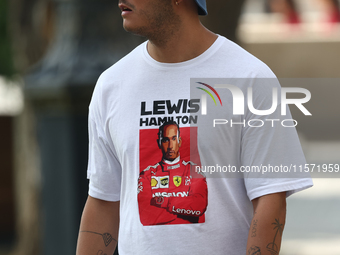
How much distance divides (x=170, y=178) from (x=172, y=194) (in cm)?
7

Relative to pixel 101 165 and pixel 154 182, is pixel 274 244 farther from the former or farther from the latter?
pixel 101 165

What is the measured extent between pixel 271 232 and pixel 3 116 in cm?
897

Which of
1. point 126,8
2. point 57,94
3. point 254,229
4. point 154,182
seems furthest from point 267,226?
point 57,94

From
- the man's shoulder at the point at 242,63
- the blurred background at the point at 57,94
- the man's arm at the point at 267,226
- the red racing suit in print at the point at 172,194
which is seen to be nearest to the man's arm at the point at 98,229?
the red racing suit in print at the point at 172,194

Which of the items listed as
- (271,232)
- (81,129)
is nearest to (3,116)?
(81,129)

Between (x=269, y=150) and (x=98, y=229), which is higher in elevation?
(x=269, y=150)

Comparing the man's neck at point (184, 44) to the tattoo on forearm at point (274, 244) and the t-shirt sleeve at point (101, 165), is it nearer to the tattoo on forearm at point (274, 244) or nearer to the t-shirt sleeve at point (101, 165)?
the t-shirt sleeve at point (101, 165)

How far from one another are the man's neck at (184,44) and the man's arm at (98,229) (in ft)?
2.71

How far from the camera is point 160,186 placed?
98.6 inches

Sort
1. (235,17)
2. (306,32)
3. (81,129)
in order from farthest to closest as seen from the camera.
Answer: (306,32), (235,17), (81,129)

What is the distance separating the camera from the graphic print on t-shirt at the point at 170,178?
8.05 feet

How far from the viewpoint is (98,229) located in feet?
9.29

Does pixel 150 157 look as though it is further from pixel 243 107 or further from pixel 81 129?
pixel 81 129

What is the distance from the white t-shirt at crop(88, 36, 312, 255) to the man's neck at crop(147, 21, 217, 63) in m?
0.04
